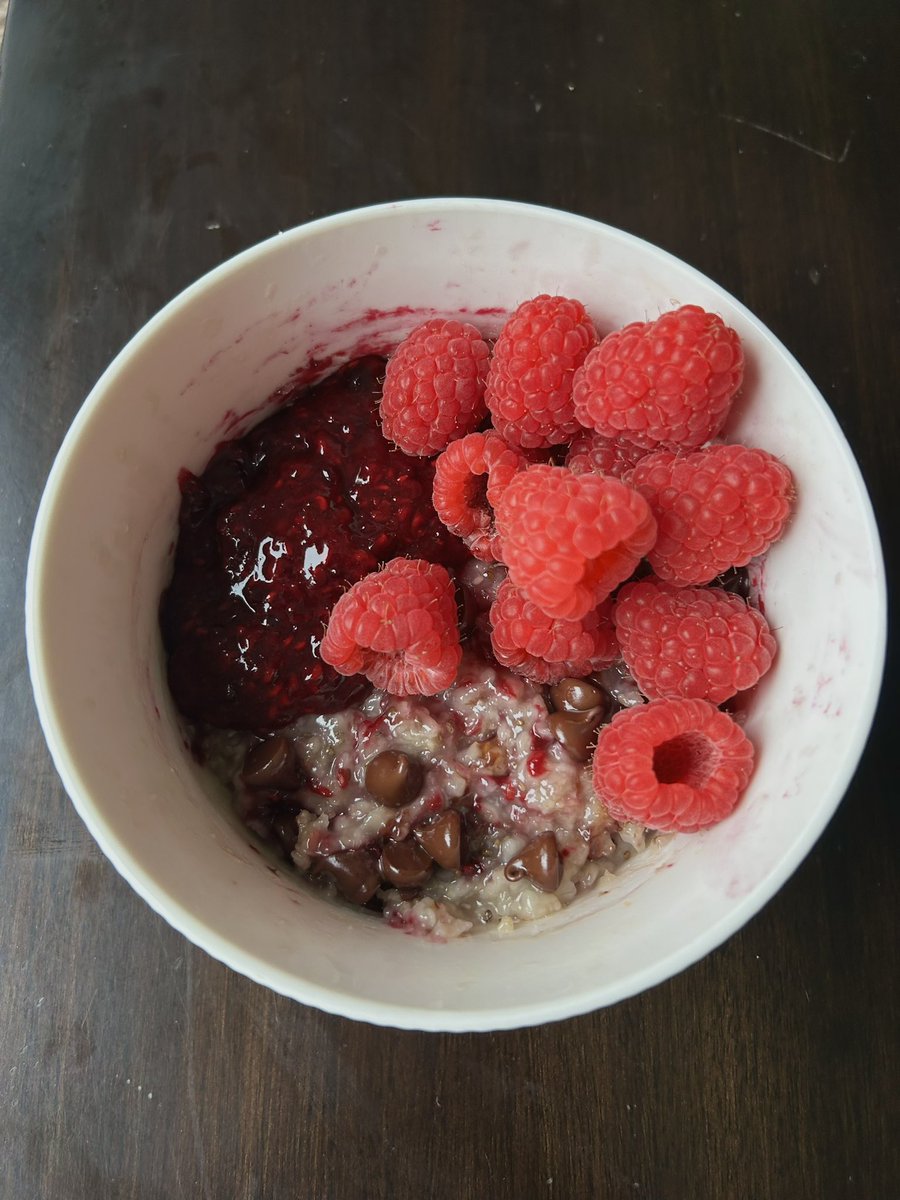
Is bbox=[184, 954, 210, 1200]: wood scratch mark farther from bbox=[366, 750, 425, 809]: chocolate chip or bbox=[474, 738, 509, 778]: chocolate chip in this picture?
bbox=[474, 738, 509, 778]: chocolate chip

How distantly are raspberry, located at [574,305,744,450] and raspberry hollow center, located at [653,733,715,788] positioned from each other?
412 mm

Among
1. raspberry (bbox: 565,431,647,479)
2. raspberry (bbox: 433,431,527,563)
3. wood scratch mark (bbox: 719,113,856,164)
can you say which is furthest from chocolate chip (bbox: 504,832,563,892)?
wood scratch mark (bbox: 719,113,856,164)

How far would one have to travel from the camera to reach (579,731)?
1.33 m

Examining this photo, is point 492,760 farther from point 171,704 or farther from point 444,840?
point 171,704

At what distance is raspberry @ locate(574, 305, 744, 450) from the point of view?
1143mm

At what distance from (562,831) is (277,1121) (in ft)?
2.09

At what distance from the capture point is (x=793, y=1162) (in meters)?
1.38

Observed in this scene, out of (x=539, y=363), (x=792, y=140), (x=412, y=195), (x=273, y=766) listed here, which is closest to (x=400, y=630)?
(x=273, y=766)

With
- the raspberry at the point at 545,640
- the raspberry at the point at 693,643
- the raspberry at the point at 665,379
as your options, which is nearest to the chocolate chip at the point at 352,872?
the raspberry at the point at 545,640

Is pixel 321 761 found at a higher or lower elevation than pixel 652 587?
lower

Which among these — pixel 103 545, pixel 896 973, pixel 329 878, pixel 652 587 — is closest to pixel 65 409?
pixel 103 545

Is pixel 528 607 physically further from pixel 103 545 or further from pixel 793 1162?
pixel 793 1162

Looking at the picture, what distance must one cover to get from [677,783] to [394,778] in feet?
1.34

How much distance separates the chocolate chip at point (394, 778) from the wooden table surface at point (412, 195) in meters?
0.39
